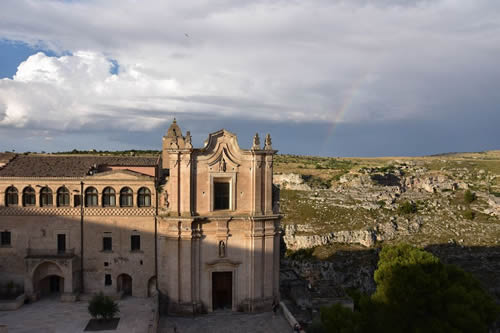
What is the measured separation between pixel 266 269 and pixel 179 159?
32.2 feet

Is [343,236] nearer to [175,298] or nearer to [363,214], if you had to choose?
[363,214]

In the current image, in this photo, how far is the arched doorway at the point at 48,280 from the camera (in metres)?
29.3

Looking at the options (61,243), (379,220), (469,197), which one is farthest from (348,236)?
(61,243)

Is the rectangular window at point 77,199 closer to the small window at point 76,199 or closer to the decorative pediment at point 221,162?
the small window at point 76,199

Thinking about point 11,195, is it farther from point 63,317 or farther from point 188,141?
point 188,141

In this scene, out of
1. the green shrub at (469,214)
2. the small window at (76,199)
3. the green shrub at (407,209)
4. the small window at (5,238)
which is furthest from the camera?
the green shrub at (407,209)

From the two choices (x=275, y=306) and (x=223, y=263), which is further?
(x=275, y=306)

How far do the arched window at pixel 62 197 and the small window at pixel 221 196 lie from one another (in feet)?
36.0

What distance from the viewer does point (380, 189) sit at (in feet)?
284

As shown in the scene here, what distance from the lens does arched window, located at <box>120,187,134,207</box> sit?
30.2 meters

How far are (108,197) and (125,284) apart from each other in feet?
21.8

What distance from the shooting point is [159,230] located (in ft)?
98.3

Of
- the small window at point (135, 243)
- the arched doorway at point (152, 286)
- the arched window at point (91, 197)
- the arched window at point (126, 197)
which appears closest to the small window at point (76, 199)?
the arched window at point (91, 197)

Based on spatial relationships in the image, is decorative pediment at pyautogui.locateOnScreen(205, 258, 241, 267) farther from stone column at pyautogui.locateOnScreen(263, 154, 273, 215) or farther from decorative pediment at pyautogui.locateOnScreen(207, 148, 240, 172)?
decorative pediment at pyautogui.locateOnScreen(207, 148, 240, 172)
